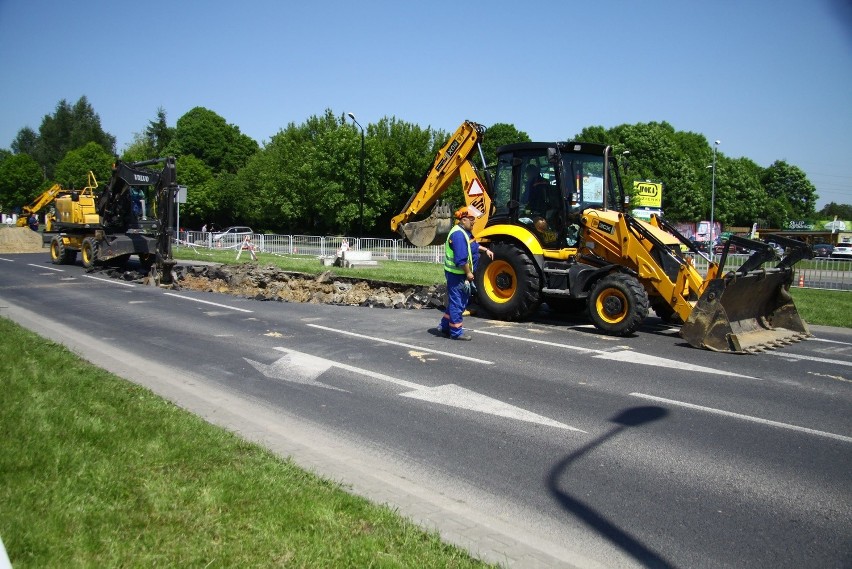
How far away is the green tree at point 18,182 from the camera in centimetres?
8562

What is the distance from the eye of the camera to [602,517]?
4.46m

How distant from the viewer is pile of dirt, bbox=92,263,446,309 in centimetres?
1518

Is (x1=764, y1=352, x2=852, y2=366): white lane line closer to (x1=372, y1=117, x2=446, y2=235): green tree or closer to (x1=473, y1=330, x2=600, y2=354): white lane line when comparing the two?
(x1=473, y1=330, x2=600, y2=354): white lane line

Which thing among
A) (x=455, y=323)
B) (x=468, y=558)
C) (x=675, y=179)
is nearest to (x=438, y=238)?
(x=455, y=323)

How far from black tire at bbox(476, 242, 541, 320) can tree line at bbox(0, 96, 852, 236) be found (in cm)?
2536

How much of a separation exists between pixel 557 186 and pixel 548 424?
6773 mm

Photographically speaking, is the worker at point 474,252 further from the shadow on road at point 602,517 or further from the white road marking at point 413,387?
the shadow on road at point 602,517

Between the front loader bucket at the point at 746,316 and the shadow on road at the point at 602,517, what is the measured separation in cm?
366

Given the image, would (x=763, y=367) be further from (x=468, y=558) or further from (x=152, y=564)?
(x=152, y=564)

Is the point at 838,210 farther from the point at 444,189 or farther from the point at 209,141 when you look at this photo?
the point at 444,189

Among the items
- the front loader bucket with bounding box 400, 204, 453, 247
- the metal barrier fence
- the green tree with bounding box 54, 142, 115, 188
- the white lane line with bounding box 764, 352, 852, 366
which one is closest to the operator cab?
the front loader bucket with bounding box 400, 204, 453, 247

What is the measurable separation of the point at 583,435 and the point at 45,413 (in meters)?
4.46

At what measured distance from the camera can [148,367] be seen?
8.67 metres

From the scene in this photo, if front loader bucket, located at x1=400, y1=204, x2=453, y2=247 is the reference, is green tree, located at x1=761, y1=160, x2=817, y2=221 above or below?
above
